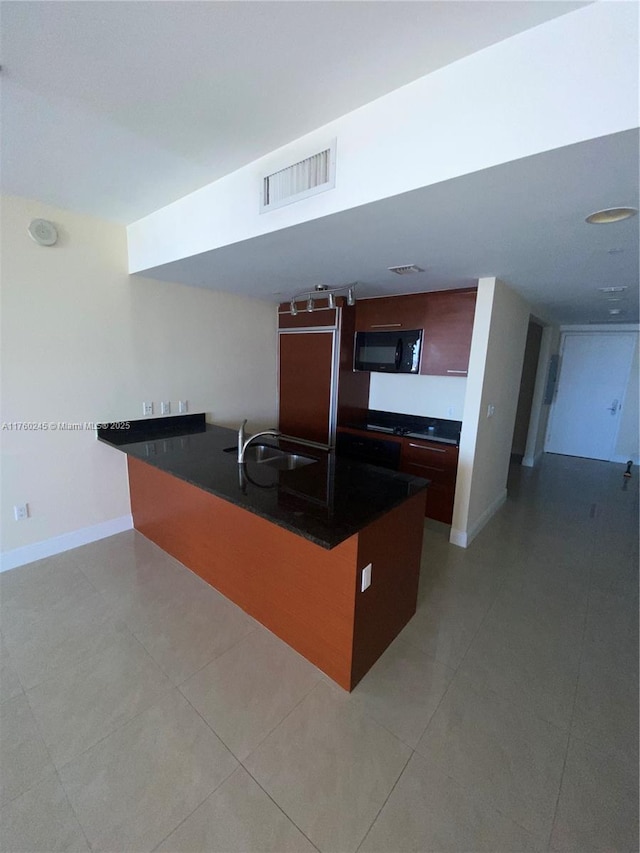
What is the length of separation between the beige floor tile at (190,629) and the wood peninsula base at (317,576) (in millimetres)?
67

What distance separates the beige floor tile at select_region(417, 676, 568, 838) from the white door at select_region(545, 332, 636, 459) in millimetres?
5690

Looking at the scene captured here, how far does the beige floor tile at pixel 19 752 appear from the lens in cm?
125

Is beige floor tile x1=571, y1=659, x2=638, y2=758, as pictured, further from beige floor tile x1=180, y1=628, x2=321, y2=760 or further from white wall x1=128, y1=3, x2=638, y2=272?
white wall x1=128, y1=3, x2=638, y2=272

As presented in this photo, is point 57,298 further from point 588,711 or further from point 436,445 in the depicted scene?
point 588,711

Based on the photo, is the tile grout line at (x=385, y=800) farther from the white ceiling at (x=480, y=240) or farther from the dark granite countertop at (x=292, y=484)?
the white ceiling at (x=480, y=240)

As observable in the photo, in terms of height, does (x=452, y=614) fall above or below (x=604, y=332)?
below

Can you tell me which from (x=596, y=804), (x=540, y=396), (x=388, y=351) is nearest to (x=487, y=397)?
(x=388, y=351)

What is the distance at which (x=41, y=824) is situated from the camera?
114cm

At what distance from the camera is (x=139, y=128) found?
145 centimetres

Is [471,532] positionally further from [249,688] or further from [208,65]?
[208,65]

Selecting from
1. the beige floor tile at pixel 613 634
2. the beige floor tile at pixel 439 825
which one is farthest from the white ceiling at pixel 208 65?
the beige floor tile at pixel 613 634

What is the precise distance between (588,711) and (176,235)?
11.2 ft

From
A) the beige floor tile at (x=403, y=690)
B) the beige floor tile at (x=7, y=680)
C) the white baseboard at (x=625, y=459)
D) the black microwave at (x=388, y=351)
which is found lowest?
the beige floor tile at (x=7, y=680)

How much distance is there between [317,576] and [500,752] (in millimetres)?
989
